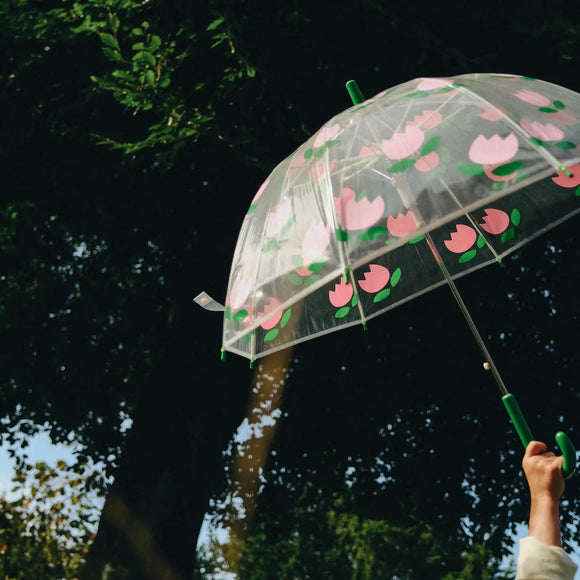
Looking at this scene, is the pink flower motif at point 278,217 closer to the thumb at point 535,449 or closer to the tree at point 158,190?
the thumb at point 535,449

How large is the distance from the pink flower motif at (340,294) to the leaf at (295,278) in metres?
0.68

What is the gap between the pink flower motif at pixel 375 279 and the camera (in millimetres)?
4102

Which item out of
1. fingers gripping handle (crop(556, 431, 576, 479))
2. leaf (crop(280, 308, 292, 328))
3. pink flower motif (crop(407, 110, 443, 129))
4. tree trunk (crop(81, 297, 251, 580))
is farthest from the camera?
tree trunk (crop(81, 297, 251, 580))

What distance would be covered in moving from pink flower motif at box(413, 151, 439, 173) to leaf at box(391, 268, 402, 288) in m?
0.90

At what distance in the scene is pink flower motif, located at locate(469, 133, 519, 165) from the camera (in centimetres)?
330

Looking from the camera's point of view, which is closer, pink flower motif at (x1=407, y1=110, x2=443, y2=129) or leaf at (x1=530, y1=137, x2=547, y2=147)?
leaf at (x1=530, y1=137, x2=547, y2=147)

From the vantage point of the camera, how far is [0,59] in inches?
382

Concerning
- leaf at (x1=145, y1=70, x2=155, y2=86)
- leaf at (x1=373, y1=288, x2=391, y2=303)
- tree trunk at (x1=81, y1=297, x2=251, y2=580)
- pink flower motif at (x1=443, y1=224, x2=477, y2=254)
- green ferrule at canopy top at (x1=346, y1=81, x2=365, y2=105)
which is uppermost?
leaf at (x1=145, y1=70, x2=155, y2=86)

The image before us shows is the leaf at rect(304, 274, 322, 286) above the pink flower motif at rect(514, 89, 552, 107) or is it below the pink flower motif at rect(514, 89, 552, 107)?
below

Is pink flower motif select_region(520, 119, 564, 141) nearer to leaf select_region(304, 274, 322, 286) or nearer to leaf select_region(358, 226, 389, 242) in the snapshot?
leaf select_region(358, 226, 389, 242)

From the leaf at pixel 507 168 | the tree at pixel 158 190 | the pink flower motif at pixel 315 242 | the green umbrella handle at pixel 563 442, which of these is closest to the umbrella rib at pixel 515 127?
the leaf at pixel 507 168

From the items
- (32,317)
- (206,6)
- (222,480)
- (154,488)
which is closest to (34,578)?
(222,480)

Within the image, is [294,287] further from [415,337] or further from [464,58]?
[415,337]

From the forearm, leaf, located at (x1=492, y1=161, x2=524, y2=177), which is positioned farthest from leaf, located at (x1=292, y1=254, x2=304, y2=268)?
the forearm
